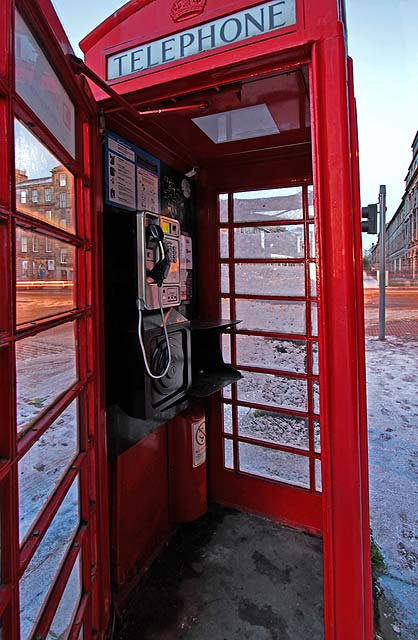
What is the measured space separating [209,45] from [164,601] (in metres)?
2.34

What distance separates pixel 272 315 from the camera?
2.34m

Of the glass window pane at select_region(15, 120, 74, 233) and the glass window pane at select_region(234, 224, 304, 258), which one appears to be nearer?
Result: the glass window pane at select_region(15, 120, 74, 233)

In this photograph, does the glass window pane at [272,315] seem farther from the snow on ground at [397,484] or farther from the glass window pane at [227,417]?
the snow on ground at [397,484]

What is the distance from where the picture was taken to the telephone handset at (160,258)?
157 centimetres

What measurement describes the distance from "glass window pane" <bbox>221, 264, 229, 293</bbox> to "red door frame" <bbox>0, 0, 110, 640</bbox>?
3.59ft

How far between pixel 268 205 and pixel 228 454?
169 centimetres

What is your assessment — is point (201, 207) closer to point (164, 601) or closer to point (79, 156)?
point (79, 156)

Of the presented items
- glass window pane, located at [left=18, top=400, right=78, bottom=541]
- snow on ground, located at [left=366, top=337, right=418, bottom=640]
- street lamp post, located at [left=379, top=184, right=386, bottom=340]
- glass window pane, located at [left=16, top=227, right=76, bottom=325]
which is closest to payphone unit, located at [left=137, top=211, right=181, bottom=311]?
glass window pane, located at [left=16, top=227, right=76, bottom=325]

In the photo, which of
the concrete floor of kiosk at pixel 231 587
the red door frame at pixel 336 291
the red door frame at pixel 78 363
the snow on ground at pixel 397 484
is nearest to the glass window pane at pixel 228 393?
the concrete floor of kiosk at pixel 231 587

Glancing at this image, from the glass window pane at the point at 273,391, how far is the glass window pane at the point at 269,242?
0.79 meters

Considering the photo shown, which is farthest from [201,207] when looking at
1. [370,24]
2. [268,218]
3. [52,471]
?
[370,24]

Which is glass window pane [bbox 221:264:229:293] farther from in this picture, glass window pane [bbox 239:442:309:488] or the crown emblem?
the crown emblem

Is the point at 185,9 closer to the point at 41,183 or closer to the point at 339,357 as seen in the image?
the point at 41,183

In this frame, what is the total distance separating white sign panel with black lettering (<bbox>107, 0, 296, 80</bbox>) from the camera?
3.66 ft
